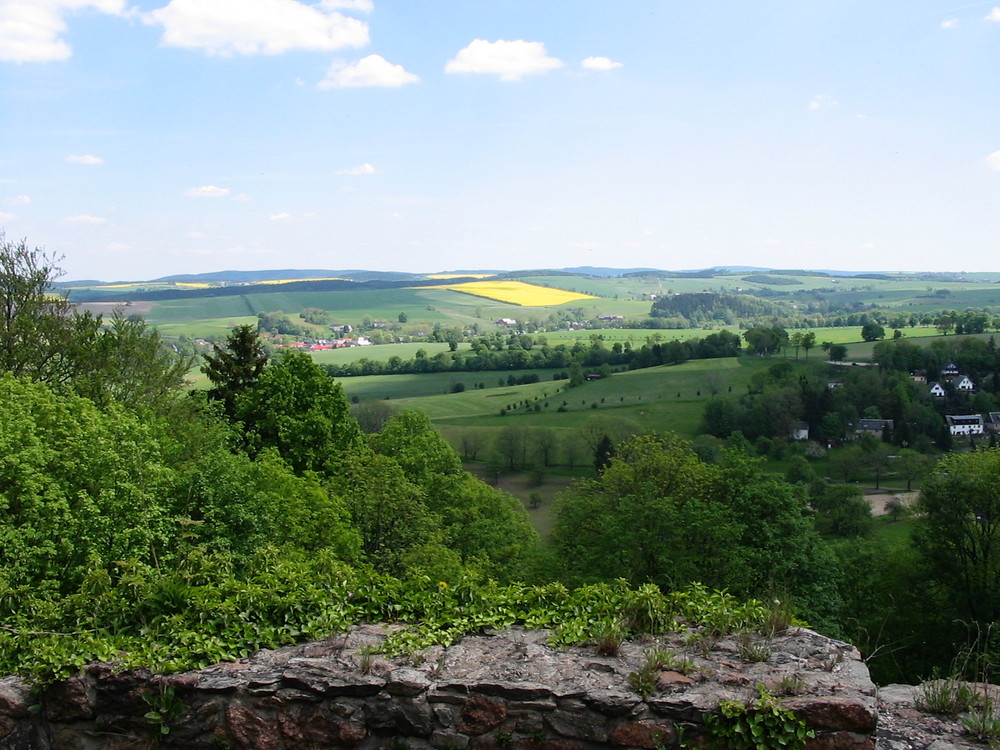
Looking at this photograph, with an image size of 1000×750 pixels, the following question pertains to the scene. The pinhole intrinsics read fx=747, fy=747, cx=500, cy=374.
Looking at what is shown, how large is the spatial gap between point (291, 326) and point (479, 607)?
140 m

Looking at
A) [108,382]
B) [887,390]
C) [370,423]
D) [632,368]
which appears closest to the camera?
[108,382]

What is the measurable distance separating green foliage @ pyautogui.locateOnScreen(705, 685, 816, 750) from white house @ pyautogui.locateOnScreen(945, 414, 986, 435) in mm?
87579

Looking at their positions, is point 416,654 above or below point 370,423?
above

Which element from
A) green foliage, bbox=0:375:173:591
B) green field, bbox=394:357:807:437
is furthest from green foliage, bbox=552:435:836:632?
green field, bbox=394:357:807:437

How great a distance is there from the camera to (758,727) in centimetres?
559

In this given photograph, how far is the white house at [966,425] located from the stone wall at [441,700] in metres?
87.3

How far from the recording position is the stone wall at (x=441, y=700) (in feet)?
19.0

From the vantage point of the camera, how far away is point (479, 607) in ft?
23.6

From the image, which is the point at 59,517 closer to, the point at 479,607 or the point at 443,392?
the point at 479,607

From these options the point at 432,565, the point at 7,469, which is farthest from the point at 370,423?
the point at 7,469

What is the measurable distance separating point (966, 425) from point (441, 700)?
91.1 meters

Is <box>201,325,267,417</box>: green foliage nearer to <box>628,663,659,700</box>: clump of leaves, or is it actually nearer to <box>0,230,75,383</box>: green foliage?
<box>0,230,75,383</box>: green foliage

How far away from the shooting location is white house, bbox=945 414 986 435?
265 ft

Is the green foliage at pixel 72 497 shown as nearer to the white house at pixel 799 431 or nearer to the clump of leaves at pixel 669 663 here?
the clump of leaves at pixel 669 663
